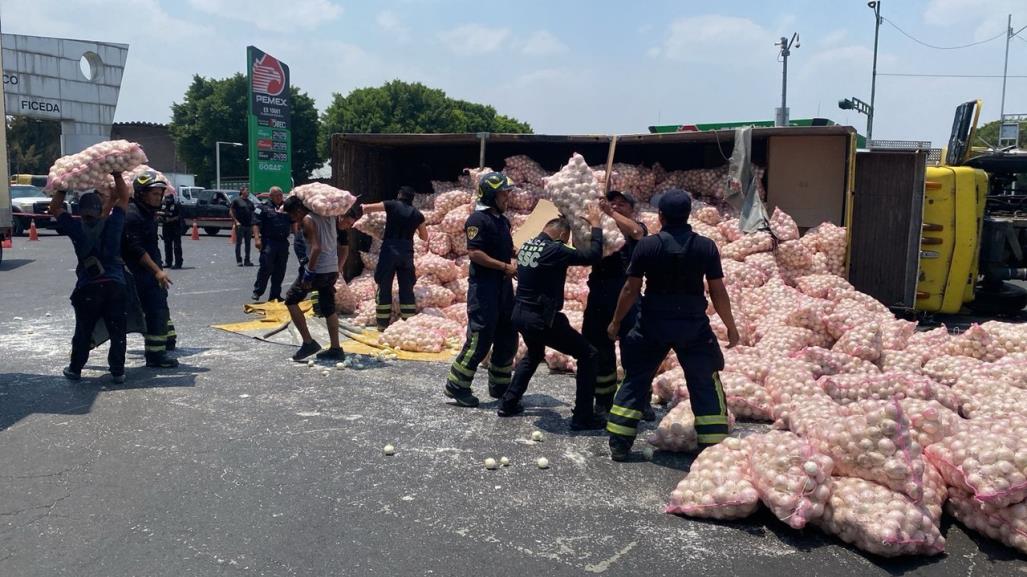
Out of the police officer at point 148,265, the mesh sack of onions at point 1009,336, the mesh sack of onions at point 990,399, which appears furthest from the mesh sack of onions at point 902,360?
the police officer at point 148,265

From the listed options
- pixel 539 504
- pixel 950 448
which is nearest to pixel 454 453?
pixel 539 504

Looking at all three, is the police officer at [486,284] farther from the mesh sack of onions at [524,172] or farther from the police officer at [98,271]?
the mesh sack of onions at [524,172]

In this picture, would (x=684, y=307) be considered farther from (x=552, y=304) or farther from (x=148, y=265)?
(x=148, y=265)

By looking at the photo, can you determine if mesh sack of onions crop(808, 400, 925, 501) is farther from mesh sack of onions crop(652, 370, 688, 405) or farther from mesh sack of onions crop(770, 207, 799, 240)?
mesh sack of onions crop(770, 207, 799, 240)

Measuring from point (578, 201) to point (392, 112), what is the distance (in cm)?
4873

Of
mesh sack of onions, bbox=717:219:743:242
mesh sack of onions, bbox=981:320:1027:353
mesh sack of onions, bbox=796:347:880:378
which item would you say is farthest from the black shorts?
mesh sack of onions, bbox=981:320:1027:353

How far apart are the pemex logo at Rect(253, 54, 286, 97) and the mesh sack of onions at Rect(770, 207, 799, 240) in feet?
73.5

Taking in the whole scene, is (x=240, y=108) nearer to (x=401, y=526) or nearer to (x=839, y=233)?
(x=839, y=233)

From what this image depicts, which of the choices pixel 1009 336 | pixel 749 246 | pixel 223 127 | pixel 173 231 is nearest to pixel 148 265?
pixel 749 246

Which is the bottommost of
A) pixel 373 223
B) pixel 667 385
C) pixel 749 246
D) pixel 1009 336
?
pixel 667 385

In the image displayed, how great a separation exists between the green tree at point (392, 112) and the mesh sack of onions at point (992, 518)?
48.7 meters

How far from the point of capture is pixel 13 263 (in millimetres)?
17547

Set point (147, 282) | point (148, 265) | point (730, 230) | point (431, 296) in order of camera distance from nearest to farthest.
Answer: point (148, 265), point (147, 282), point (431, 296), point (730, 230)

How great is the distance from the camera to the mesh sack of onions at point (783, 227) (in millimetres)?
10125
